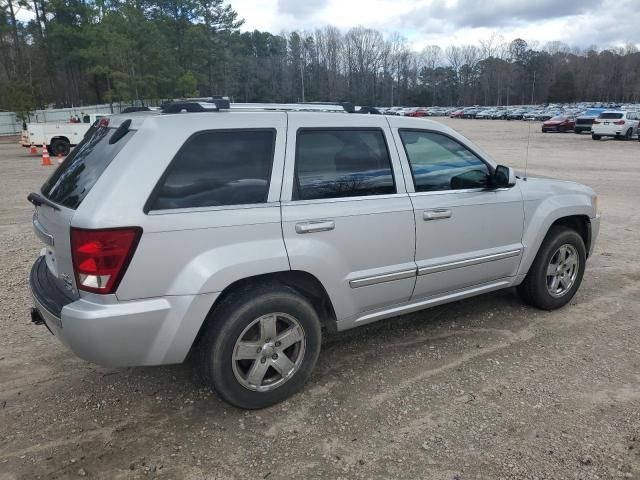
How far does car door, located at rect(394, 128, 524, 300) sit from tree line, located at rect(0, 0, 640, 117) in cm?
345

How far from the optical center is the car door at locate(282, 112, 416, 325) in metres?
3.23

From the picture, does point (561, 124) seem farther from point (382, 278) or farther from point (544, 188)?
point (382, 278)

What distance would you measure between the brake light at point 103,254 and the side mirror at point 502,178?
2821 mm

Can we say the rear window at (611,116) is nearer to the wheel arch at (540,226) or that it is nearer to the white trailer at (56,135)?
the white trailer at (56,135)

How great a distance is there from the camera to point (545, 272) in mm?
4691

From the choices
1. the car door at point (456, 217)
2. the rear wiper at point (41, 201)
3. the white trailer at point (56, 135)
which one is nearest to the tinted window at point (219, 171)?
the rear wiper at point (41, 201)

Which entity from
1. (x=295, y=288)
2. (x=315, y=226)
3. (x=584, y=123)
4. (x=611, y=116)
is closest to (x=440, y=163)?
(x=315, y=226)

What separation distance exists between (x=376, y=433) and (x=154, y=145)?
2.11 m

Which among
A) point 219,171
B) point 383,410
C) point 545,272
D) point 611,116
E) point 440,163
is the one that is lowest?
point 383,410

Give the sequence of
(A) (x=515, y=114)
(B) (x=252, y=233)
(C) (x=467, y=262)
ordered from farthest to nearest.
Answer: (A) (x=515, y=114), (C) (x=467, y=262), (B) (x=252, y=233)

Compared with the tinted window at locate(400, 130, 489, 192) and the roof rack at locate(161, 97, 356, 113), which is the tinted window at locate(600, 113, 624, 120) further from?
the roof rack at locate(161, 97, 356, 113)

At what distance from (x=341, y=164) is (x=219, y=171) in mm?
891

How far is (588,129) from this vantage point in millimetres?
33812

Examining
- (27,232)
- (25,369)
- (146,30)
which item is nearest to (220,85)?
(146,30)
